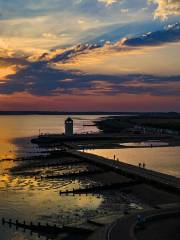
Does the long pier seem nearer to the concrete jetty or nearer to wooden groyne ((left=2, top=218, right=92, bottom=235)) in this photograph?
wooden groyne ((left=2, top=218, right=92, bottom=235))

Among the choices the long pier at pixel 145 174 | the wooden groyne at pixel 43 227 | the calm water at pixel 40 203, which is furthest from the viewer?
the long pier at pixel 145 174

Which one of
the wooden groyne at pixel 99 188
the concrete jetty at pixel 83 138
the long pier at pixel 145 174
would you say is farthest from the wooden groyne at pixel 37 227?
the concrete jetty at pixel 83 138

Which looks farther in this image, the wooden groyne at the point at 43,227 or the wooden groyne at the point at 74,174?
the wooden groyne at the point at 74,174

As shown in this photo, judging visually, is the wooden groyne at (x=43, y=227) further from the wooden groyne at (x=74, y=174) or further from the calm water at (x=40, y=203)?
the wooden groyne at (x=74, y=174)

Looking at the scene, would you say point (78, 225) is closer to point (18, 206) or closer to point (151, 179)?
point (18, 206)

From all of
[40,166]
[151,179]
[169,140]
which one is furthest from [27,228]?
[169,140]

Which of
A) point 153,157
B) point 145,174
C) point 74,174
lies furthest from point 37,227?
point 153,157

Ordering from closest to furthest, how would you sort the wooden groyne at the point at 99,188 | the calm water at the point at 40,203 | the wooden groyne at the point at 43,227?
→ the wooden groyne at the point at 43,227, the calm water at the point at 40,203, the wooden groyne at the point at 99,188

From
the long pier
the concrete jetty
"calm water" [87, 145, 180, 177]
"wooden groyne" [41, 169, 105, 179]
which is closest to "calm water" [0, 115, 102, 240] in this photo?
"wooden groyne" [41, 169, 105, 179]
